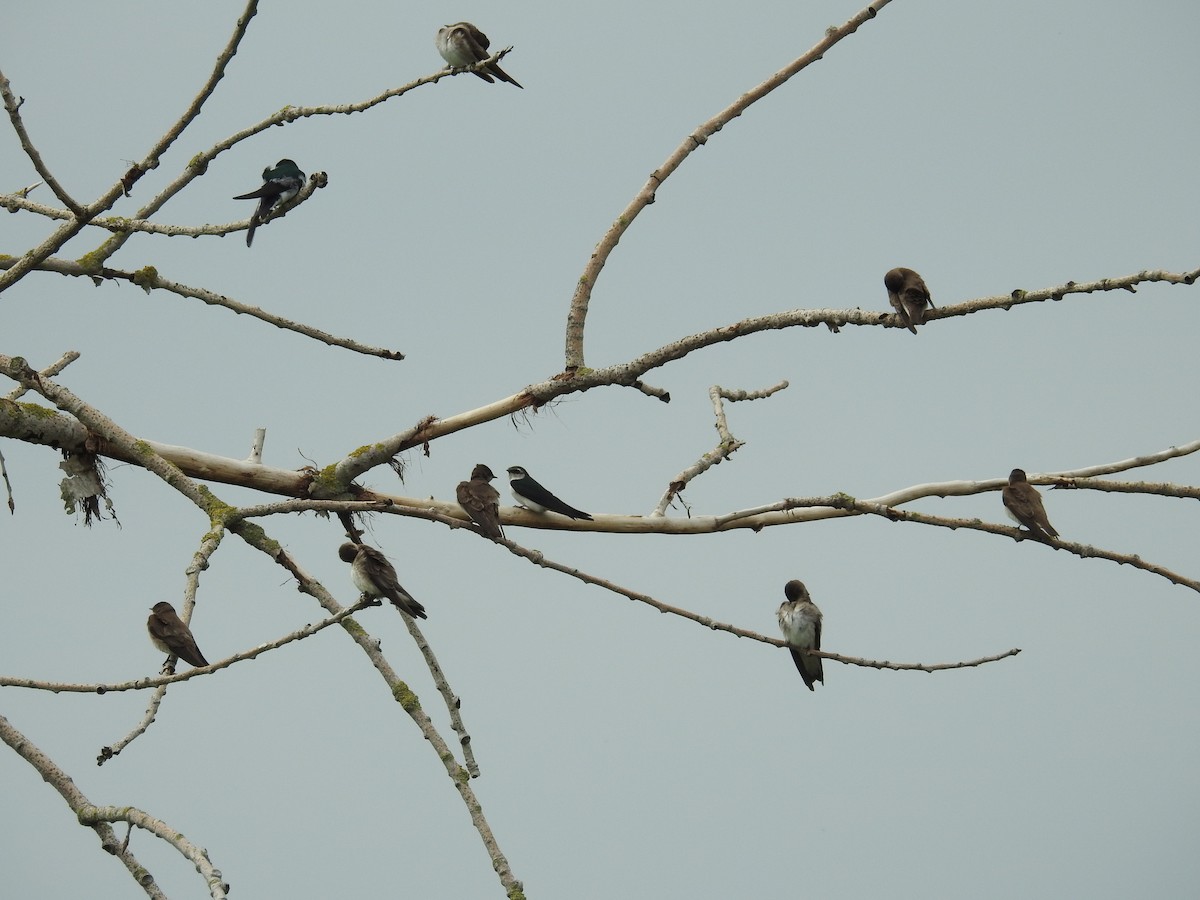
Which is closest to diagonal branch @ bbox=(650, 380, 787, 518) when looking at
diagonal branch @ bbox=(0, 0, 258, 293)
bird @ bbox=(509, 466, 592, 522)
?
bird @ bbox=(509, 466, 592, 522)

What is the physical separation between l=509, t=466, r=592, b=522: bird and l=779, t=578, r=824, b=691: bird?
2529 mm

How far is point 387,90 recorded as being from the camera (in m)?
6.96

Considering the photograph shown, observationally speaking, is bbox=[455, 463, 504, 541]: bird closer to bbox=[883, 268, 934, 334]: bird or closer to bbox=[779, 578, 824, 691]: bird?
bbox=[883, 268, 934, 334]: bird

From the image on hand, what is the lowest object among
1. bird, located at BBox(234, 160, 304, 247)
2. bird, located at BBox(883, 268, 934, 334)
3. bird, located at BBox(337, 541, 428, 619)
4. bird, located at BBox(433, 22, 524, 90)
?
bird, located at BBox(337, 541, 428, 619)

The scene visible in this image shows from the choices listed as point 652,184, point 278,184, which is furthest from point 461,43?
point 652,184

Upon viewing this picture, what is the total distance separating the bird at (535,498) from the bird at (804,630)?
2529 millimetres

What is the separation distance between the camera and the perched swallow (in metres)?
7.90

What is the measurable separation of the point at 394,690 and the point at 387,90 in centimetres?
313

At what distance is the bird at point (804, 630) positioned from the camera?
10.5 m

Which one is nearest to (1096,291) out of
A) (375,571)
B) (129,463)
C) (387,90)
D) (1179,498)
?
(1179,498)

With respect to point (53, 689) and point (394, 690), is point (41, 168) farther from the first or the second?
point (394, 690)

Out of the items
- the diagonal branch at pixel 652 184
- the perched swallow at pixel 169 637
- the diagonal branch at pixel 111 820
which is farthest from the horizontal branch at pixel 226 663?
the diagonal branch at pixel 652 184

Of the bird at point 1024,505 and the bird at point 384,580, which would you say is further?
the bird at point 1024,505

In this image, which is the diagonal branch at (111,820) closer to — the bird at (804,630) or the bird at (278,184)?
the bird at (278,184)
